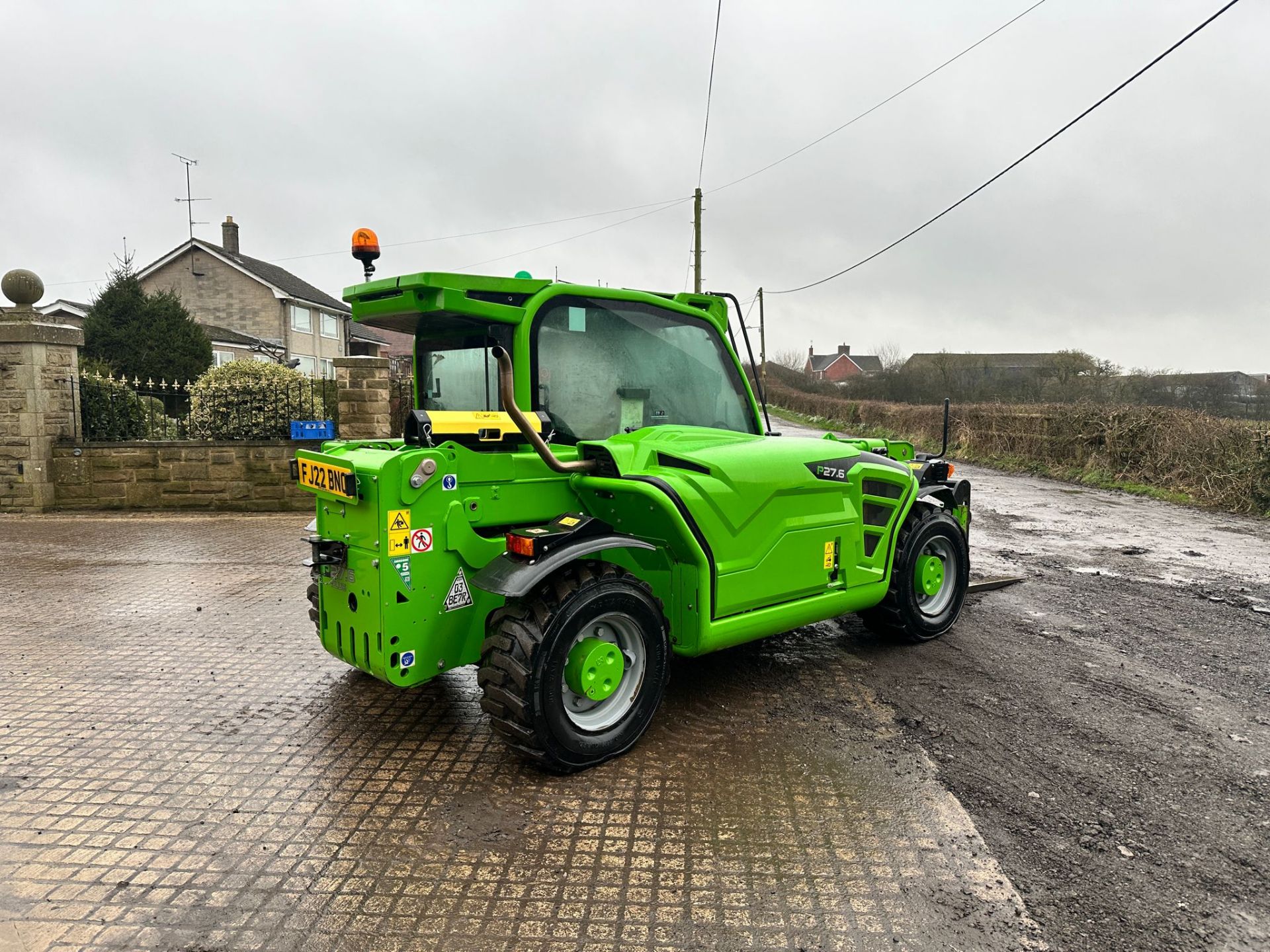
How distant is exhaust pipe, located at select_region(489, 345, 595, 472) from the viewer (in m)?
3.14

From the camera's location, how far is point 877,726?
13.5 feet

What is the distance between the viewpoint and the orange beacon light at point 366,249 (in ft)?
14.6

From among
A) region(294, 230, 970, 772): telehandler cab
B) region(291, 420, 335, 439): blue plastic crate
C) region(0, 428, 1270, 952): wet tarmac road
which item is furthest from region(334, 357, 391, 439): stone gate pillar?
region(294, 230, 970, 772): telehandler cab

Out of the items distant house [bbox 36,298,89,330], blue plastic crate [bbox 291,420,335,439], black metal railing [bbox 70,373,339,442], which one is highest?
distant house [bbox 36,298,89,330]

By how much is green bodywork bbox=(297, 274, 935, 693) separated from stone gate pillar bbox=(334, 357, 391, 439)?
23.9 ft

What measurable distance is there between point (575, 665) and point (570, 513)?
2.73 ft

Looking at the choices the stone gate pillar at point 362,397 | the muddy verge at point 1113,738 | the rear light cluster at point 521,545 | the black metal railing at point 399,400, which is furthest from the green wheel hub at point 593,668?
the black metal railing at point 399,400

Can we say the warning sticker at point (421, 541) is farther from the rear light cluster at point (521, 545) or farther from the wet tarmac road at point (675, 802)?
the wet tarmac road at point (675, 802)

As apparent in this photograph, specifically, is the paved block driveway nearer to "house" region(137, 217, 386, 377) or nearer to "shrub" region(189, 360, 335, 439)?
"shrub" region(189, 360, 335, 439)

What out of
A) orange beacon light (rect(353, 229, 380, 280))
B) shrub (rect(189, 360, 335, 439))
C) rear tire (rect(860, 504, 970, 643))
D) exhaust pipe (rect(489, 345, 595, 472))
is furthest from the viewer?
shrub (rect(189, 360, 335, 439))

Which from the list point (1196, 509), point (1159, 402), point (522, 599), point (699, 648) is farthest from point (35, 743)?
point (1159, 402)

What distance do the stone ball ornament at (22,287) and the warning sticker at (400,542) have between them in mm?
10676

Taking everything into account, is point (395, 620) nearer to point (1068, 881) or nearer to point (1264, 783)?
point (1068, 881)

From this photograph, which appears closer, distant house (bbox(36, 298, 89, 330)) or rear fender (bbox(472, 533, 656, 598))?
rear fender (bbox(472, 533, 656, 598))
